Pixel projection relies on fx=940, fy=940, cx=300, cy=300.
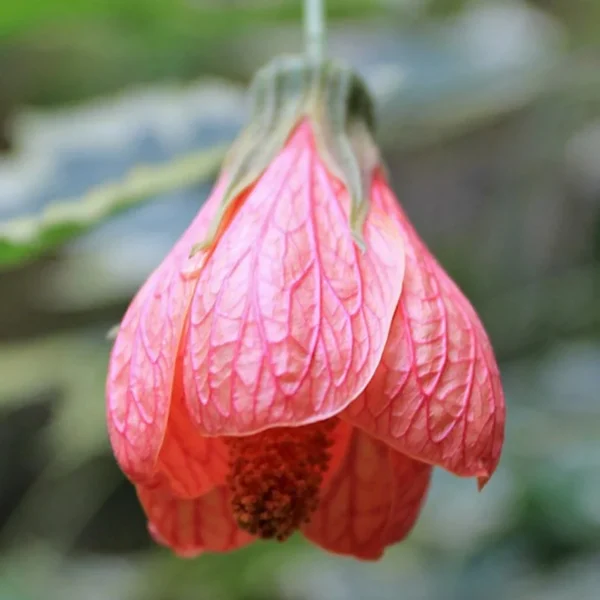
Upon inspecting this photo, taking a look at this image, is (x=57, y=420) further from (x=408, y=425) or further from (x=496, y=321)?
(x=408, y=425)

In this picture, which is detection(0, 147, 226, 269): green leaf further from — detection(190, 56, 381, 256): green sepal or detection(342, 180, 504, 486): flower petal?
detection(342, 180, 504, 486): flower petal

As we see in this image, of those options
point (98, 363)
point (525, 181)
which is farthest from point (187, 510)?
point (525, 181)

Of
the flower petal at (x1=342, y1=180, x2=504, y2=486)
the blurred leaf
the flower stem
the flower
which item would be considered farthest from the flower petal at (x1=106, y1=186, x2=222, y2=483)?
the blurred leaf

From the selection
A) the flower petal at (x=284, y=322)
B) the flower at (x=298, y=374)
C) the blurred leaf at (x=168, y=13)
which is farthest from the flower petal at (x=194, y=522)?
the blurred leaf at (x=168, y=13)

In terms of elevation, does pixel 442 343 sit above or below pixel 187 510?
above

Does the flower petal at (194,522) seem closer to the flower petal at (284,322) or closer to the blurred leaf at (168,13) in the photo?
the flower petal at (284,322)

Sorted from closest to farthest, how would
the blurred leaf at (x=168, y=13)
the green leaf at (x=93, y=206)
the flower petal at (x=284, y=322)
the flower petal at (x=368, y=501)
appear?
the flower petal at (x=284, y=322) → the flower petal at (x=368, y=501) → the green leaf at (x=93, y=206) → the blurred leaf at (x=168, y=13)

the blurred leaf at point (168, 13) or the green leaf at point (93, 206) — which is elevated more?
the blurred leaf at point (168, 13)
